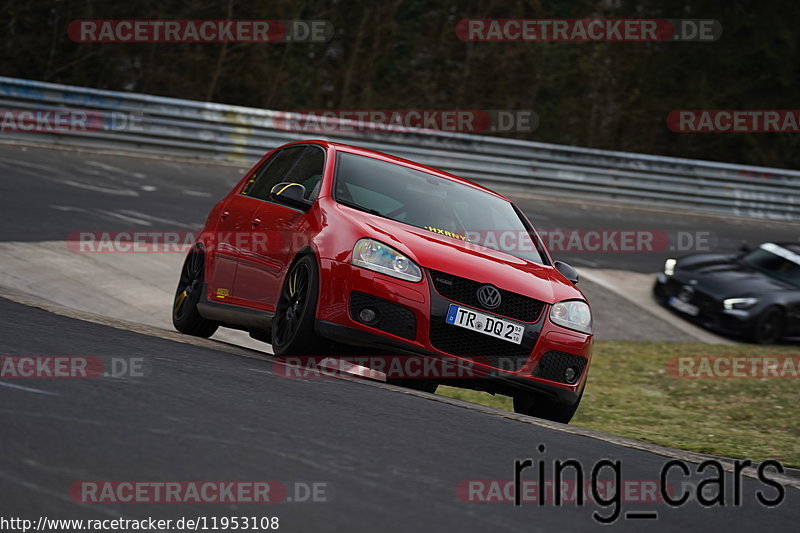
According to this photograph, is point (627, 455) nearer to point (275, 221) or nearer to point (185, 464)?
point (185, 464)

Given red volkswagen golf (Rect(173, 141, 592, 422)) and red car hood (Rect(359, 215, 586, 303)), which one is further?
red car hood (Rect(359, 215, 586, 303))

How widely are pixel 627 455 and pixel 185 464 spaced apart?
250 cm

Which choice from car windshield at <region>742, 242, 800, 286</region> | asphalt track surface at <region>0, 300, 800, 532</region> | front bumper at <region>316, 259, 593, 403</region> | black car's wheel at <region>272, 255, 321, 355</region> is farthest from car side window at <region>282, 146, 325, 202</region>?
car windshield at <region>742, 242, 800, 286</region>

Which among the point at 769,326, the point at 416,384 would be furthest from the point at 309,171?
the point at 769,326

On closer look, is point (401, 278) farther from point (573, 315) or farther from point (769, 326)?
point (769, 326)

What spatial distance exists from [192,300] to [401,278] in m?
2.62

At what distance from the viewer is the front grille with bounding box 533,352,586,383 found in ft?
22.8

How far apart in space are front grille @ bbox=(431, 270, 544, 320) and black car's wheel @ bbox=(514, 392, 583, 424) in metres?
0.57

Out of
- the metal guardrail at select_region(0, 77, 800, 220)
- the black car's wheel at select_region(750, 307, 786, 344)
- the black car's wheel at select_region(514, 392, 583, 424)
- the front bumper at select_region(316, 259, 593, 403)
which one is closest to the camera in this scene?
the front bumper at select_region(316, 259, 593, 403)

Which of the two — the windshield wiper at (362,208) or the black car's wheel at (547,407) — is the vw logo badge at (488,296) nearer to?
the black car's wheel at (547,407)

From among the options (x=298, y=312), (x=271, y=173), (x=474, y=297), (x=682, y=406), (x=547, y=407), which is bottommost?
(x=682, y=406)

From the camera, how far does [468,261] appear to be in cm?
690

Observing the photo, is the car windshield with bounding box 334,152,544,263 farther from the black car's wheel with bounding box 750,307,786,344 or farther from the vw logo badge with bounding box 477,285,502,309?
the black car's wheel with bounding box 750,307,786,344

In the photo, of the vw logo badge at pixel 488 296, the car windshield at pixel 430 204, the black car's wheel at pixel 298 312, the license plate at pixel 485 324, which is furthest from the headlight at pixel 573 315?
the black car's wheel at pixel 298 312
